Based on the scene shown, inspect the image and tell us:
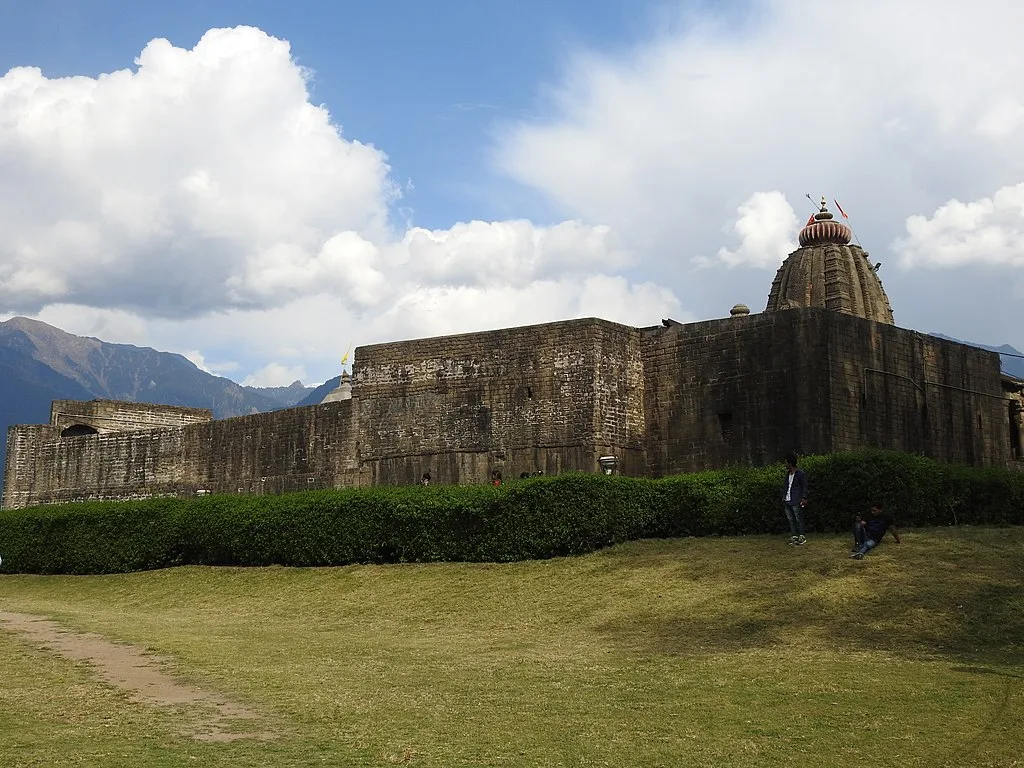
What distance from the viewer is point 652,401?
25219 mm

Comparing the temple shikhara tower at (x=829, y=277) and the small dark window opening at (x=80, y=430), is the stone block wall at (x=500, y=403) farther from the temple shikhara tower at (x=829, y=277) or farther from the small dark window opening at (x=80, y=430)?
the small dark window opening at (x=80, y=430)

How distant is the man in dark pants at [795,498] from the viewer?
16438mm

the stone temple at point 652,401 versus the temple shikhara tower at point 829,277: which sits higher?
the temple shikhara tower at point 829,277

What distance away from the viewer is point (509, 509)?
62.8 feet

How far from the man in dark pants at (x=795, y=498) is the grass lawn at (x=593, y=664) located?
1.28 ft

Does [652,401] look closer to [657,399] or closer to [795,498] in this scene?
[657,399]

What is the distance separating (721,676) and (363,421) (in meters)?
18.5

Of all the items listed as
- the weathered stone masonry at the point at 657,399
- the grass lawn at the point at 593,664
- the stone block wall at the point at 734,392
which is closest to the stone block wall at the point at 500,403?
the weathered stone masonry at the point at 657,399

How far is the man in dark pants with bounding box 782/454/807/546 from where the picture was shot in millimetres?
16438

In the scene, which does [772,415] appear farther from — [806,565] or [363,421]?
[363,421]

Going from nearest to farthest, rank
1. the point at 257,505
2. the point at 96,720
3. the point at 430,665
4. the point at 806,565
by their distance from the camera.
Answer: the point at 96,720
the point at 430,665
the point at 806,565
the point at 257,505

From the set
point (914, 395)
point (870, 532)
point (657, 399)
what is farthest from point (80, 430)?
point (870, 532)


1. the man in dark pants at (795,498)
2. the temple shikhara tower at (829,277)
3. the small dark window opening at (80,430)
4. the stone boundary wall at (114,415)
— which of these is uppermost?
the temple shikhara tower at (829,277)

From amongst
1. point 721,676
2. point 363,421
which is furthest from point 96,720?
point 363,421
